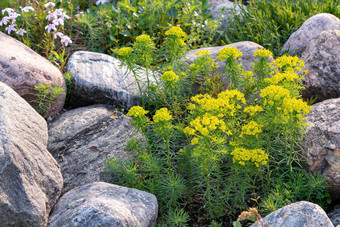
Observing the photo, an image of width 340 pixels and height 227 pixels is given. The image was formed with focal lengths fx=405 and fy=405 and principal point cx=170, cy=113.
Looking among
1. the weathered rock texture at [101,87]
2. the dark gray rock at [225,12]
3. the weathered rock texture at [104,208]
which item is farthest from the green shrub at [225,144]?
the dark gray rock at [225,12]

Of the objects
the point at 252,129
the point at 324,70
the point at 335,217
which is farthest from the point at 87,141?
the point at 324,70

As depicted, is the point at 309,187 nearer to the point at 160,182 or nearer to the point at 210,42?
the point at 160,182

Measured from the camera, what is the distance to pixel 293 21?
228 inches

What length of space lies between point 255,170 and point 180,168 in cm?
72

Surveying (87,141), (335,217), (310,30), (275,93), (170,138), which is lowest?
(335,217)

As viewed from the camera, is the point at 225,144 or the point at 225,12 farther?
the point at 225,12

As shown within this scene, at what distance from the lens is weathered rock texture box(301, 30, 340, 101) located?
4246 mm

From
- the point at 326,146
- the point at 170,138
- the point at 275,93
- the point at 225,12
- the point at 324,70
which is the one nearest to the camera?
the point at 275,93

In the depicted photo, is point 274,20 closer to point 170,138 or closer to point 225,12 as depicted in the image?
point 225,12

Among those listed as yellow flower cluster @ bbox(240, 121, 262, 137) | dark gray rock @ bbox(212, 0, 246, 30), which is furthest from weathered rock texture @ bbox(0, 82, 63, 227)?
dark gray rock @ bbox(212, 0, 246, 30)

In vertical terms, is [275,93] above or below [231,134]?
above

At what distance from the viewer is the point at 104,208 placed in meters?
2.76

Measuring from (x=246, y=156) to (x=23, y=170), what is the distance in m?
1.60

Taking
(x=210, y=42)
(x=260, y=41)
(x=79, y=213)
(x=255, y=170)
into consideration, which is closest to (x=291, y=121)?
(x=255, y=170)
